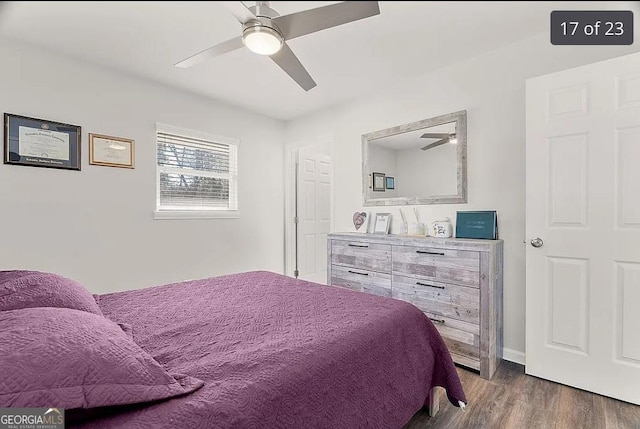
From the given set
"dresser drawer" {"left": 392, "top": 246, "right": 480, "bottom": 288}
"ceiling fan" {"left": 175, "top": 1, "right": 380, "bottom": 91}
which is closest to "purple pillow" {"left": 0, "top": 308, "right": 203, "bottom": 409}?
"ceiling fan" {"left": 175, "top": 1, "right": 380, "bottom": 91}

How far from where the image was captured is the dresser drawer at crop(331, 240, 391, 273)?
2648mm

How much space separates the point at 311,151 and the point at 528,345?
3.37m

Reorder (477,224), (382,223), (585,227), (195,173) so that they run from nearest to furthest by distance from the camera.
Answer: (585,227) < (477,224) < (382,223) < (195,173)

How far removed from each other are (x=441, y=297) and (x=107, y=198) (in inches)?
114

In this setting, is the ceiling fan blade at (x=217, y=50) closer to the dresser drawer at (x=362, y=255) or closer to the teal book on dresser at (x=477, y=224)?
the dresser drawer at (x=362, y=255)

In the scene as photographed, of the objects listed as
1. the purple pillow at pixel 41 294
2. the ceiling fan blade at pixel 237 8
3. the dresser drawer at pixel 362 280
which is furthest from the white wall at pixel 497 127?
the purple pillow at pixel 41 294

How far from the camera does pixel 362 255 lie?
9.24ft

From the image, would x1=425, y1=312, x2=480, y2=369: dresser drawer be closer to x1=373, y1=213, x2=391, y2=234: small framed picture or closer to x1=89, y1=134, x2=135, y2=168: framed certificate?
x1=373, y1=213, x2=391, y2=234: small framed picture

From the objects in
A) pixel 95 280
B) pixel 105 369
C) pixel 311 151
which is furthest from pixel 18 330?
pixel 311 151

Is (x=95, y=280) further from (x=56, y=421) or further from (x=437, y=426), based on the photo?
(x=437, y=426)

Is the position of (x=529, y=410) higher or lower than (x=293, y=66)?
lower

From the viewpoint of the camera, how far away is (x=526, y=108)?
6.88ft

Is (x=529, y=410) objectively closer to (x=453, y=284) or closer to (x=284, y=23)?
(x=453, y=284)

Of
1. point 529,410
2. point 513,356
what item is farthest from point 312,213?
point 529,410
